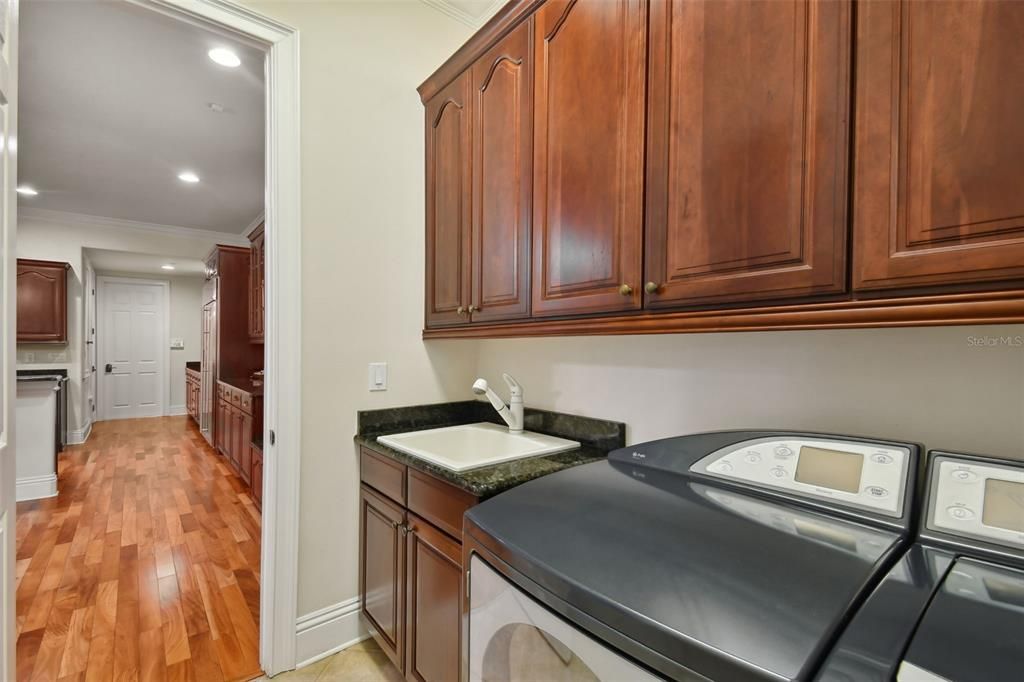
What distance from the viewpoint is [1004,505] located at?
2.23 feet

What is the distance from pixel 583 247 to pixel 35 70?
316cm

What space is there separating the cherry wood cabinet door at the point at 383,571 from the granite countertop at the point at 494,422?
24 centimetres

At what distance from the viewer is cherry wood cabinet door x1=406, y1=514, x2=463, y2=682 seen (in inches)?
48.9

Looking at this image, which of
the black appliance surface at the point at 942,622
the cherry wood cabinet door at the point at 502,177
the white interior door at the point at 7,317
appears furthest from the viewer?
the cherry wood cabinet door at the point at 502,177

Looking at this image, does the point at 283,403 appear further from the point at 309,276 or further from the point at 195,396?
the point at 195,396

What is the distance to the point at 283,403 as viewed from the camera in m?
1.63

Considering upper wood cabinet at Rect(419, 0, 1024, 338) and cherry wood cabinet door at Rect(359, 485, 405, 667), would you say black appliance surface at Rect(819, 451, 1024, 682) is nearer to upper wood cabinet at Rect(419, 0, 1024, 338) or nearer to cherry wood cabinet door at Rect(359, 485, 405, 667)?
upper wood cabinet at Rect(419, 0, 1024, 338)

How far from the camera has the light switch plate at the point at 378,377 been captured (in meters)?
1.85

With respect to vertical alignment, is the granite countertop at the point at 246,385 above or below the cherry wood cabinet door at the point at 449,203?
below

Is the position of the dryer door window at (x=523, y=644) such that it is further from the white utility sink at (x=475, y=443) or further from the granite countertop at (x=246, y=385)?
the granite countertop at (x=246, y=385)

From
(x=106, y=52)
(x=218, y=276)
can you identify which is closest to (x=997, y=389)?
(x=106, y=52)

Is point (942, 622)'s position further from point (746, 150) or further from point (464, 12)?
point (464, 12)

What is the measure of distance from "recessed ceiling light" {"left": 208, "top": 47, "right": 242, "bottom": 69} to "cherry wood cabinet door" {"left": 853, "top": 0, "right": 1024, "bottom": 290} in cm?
265

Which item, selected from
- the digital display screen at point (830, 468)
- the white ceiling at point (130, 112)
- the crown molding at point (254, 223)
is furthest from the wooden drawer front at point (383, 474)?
the crown molding at point (254, 223)
